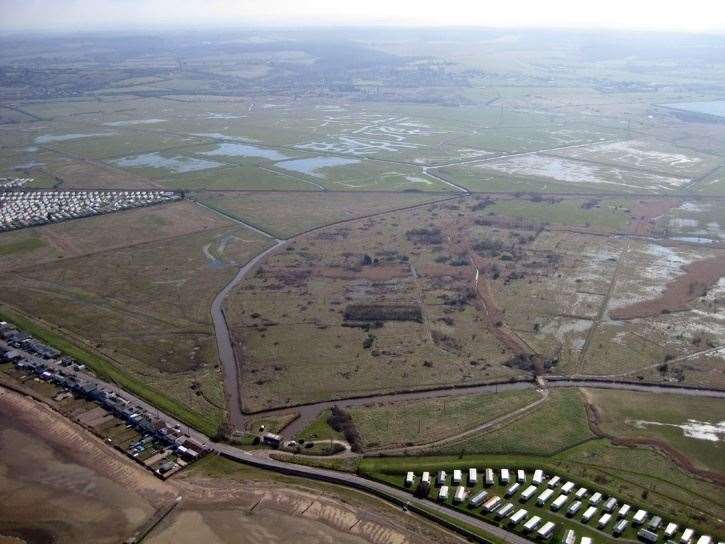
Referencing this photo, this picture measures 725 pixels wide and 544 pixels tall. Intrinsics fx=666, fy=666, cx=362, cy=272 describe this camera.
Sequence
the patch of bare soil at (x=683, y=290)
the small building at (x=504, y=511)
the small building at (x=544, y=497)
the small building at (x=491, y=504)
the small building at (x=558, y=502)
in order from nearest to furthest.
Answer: the small building at (x=504, y=511) < the small building at (x=491, y=504) < the small building at (x=558, y=502) < the small building at (x=544, y=497) < the patch of bare soil at (x=683, y=290)

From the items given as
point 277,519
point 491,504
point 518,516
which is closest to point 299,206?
point 277,519

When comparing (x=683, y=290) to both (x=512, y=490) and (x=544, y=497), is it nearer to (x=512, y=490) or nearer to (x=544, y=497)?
(x=544, y=497)

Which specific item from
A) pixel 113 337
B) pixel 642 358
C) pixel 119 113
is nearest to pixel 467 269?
pixel 642 358

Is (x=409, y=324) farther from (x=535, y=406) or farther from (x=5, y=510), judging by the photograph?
(x=5, y=510)

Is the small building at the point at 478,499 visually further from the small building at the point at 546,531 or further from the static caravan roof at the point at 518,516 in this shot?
the small building at the point at 546,531

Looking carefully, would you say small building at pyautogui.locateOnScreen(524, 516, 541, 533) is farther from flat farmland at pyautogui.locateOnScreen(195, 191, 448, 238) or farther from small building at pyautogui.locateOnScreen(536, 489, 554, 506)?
flat farmland at pyautogui.locateOnScreen(195, 191, 448, 238)

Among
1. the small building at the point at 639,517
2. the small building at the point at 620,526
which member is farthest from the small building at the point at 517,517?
the small building at the point at 639,517
